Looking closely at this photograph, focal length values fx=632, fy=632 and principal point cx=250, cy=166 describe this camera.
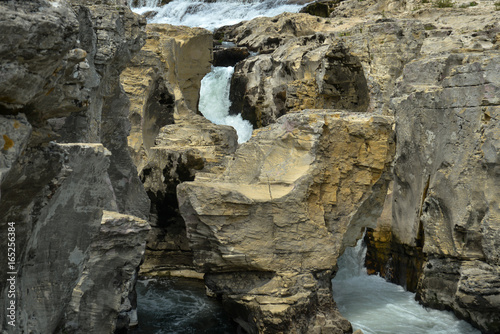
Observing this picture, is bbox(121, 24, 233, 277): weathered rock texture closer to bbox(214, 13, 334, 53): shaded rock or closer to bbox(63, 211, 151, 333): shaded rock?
bbox(63, 211, 151, 333): shaded rock

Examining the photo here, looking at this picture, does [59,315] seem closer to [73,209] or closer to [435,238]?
[73,209]

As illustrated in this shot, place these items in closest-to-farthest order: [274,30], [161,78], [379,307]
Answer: [379,307]
[161,78]
[274,30]

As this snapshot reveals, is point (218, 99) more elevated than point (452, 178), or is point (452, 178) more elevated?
point (218, 99)

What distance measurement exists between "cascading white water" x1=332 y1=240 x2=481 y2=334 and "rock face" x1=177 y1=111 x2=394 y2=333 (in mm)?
1095

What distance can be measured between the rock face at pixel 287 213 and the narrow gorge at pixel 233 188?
0.02 metres

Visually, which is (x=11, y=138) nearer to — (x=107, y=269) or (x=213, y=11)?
(x=107, y=269)

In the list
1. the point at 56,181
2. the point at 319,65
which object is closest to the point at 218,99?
the point at 319,65

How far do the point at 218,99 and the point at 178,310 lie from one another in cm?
1104

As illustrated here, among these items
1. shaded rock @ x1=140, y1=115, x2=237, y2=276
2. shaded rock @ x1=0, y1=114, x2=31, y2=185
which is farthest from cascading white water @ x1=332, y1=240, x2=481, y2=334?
shaded rock @ x1=0, y1=114, x2=31, y2=185

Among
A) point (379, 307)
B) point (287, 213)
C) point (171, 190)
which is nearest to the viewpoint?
point (287, 213)

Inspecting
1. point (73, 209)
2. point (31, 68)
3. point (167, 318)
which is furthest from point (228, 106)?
point (31, 68)

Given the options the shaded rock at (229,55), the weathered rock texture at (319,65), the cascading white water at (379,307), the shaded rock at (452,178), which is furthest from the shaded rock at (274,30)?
the shaded rock at (452,178)

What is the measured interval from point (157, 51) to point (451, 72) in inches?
270

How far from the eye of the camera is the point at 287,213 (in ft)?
23.1
